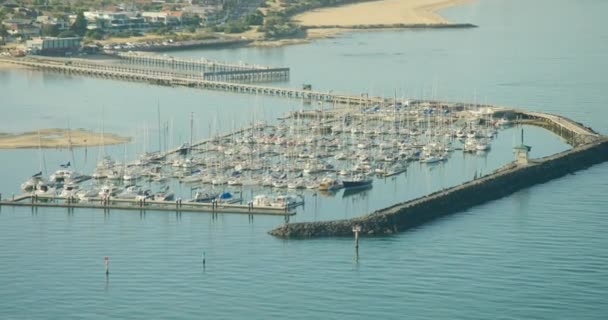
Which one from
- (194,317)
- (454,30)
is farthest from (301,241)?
(454,30)

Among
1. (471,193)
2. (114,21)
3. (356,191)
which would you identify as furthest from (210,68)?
(471,193)

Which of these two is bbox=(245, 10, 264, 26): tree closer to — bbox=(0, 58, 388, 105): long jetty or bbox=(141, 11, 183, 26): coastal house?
bbox=(141, 11, 183, 26): coastal house

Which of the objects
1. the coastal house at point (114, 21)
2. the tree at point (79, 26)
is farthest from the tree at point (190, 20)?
the tree at point (79, 26)

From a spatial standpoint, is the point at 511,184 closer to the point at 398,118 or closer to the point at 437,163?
the point at 437,163

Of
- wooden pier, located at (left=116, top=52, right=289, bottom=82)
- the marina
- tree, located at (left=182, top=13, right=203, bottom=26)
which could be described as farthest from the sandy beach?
the marina

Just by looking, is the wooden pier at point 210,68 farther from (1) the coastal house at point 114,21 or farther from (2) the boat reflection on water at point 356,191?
(2) the boat reflection on water at point 356,191
